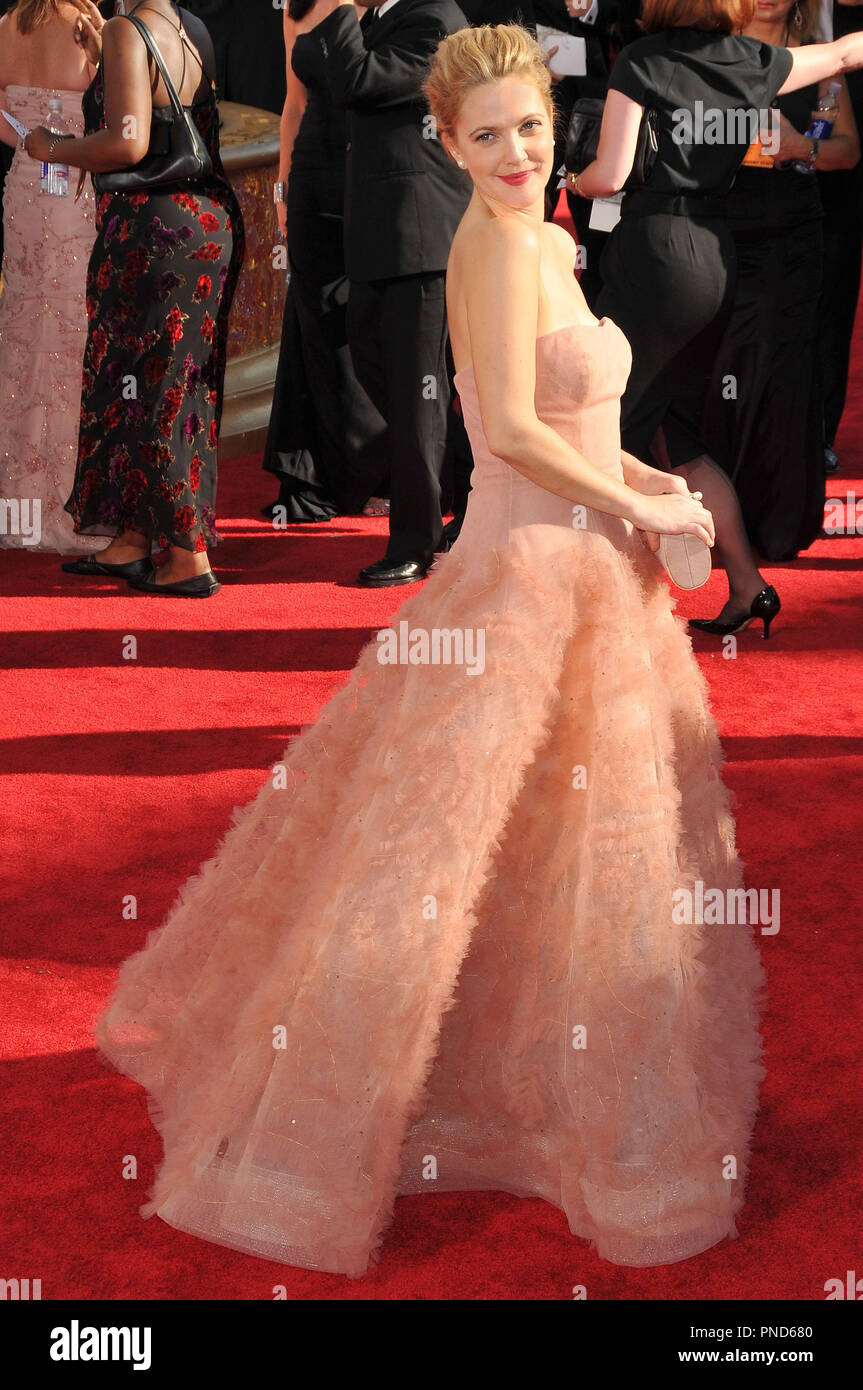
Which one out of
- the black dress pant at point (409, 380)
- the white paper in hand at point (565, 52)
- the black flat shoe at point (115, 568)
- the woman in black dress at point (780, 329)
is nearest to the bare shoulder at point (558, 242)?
the black dress pant at point (409, 380)

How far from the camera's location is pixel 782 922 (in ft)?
11.6

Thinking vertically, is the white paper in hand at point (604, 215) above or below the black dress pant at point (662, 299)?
above

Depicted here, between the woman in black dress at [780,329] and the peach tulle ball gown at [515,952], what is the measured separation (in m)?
3.04

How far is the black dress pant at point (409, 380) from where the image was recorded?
215 inches

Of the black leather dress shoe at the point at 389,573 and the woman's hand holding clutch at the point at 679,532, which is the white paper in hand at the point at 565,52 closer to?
the black leather dress shoe at the point at 389,573

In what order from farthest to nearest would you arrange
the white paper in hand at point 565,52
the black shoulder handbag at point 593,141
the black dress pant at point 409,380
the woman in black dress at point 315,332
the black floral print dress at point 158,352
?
the white paper in hand at point 565,52 → the woman in black dress at point 315,332 → the black dress pant at point 409,380 → the black floral print dress at point 158,352 → the black shoulder handbag at point 593,141

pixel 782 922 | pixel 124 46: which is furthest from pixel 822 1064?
pixel 124 46

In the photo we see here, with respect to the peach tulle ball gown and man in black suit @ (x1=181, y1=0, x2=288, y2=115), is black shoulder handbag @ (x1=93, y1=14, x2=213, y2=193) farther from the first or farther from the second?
man in black suit @ (x1=181, y1=0, x2=288, y2=115)

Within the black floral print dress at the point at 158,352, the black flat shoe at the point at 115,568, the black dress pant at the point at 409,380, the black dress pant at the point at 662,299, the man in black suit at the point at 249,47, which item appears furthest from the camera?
the man in black suit at the point at 249,47

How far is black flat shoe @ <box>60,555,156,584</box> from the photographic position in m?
5.86

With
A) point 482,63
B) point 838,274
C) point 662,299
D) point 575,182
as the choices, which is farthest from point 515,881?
point 838,274

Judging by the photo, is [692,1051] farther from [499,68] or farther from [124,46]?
[124,46]

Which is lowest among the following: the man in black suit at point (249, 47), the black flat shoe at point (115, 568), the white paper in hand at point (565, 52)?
the black flat shoe at point (115, 568)

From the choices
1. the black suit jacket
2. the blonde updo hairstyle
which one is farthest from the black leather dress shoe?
the blonde updo hairstyle
